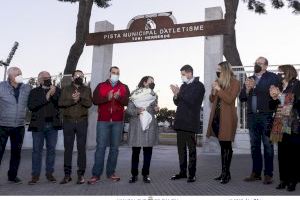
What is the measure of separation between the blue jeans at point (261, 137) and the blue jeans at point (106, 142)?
A: 213 centimetres

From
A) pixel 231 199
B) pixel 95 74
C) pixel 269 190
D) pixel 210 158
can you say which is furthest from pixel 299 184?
pixel 95 74

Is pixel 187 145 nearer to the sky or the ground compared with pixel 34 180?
nearer to the sky

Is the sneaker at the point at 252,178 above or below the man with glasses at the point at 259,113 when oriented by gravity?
below

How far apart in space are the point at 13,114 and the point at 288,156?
14.0ft

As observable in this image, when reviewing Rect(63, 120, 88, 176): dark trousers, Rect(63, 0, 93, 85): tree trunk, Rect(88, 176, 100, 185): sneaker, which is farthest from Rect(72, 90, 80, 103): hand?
Rect(63, 0, 93, 85): tree trunk

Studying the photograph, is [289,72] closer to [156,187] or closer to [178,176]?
[178,176]

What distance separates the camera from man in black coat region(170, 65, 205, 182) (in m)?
5.70

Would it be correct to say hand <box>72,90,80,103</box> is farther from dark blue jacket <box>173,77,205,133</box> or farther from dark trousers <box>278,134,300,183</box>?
dark trousers <box>278,134,300,183</box>

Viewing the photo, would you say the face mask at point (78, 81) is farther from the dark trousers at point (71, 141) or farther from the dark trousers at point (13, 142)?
the dark trousers at point (13, 142)

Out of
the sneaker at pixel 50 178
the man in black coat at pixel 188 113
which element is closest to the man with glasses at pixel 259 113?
the man in black coat at pixel 188 113

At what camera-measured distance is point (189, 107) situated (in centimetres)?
575

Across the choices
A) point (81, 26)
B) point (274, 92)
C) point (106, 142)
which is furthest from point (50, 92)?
point (81, 26)

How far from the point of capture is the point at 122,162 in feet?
27.9

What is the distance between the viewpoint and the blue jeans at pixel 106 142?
5.78 meters
